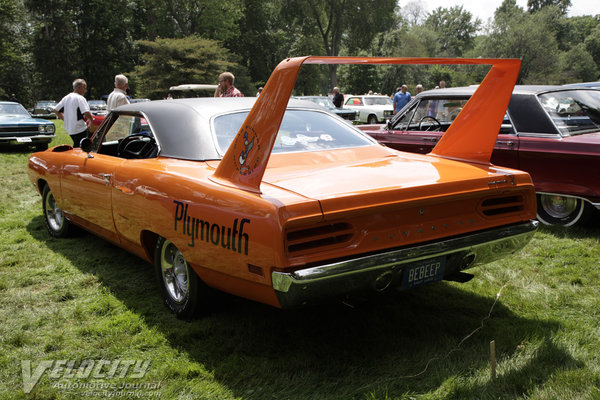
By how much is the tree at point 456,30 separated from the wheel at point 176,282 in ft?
328

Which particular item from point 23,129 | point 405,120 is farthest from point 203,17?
point 405,120

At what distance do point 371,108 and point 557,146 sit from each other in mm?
18185

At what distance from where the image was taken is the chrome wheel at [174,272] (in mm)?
3492

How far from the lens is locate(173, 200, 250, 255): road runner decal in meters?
2.69

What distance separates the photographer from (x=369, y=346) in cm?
308

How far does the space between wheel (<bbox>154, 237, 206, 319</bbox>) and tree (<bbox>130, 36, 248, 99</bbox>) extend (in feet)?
96.5

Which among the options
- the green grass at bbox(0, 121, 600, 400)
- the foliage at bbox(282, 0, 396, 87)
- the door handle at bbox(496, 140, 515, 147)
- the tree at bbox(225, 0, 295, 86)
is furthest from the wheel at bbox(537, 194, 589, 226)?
the tree at bbox(225, 0, 295, 86)

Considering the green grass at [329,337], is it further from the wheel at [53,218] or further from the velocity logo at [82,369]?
the wheel at [53,218]

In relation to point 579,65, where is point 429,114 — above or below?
below

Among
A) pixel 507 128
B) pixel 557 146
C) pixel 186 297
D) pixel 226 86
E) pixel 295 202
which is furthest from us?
pixel 226 86

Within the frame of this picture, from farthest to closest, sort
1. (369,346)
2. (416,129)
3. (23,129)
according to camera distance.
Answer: (23,129) < (416,129) < (369,346)

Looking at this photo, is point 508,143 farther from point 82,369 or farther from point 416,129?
point 82,369

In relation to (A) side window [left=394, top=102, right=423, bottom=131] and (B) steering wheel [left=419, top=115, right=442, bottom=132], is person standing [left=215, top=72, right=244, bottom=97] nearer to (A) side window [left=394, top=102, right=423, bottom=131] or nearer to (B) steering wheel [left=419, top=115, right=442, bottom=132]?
(A) side window [left=394, top=102, right=423, bottom=131]

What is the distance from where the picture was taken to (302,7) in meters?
46.4
